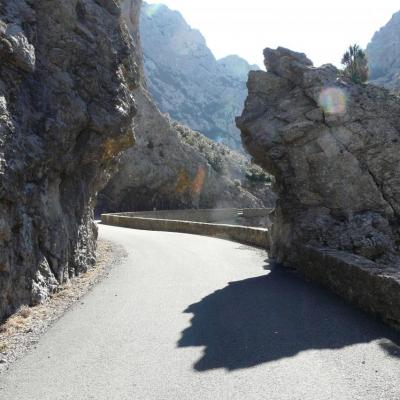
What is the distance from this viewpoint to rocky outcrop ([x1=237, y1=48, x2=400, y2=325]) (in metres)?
13.6

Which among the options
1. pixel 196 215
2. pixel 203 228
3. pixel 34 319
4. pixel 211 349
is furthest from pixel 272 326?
pixel 196 215

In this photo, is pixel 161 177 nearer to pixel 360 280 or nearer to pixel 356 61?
pixel 356 61

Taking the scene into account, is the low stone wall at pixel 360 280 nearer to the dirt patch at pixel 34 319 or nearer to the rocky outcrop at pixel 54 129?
the dirt patch at pixel 34 319

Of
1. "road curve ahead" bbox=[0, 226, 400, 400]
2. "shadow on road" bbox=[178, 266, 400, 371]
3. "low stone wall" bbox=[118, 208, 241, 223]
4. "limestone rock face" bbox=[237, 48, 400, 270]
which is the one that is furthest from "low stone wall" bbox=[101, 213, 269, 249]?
"shadow on road" bbox=[178, 266, 400, 371]

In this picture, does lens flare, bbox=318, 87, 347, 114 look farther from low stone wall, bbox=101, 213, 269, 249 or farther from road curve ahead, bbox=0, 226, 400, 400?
→ low stone wall, bbox=101, 213, 269, 249

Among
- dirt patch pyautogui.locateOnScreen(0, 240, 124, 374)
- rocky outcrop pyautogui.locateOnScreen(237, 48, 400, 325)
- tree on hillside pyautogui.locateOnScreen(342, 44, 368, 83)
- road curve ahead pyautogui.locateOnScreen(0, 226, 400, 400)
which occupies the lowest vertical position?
dirt patch pyautogui.locateOnScreen(0, 240, 124, 374)

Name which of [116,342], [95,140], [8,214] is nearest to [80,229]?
[95,140]

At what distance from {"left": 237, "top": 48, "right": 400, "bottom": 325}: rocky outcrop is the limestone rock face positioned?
1.3 inches

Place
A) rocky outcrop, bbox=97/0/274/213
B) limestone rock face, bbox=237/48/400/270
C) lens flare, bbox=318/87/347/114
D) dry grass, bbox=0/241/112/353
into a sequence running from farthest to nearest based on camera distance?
rocky outcrop, bbox=97/0/274/213 < lens flare, bbox=318/87/347/114 < limestone rock face, bbox=237/48/400/270 < dry grass, bbox=0/241/112/353

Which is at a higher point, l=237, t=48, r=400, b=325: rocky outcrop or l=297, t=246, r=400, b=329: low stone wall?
l=237, t=48, r=400, b=325: rocky outcrop

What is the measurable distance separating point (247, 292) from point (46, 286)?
18.2 feet

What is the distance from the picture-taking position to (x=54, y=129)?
479 inches

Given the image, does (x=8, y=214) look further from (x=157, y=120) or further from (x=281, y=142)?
(x=157, y=120)

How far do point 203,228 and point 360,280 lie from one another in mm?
21288
